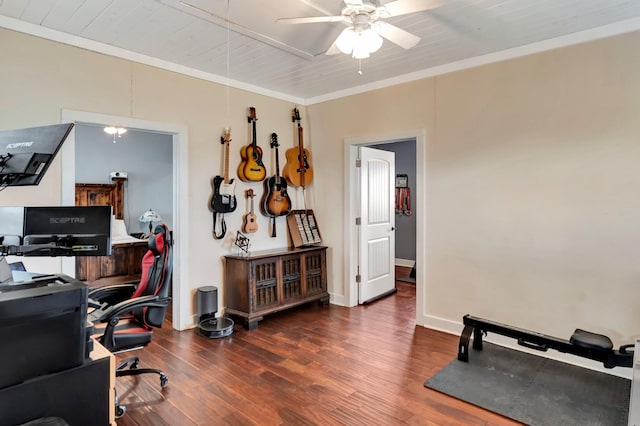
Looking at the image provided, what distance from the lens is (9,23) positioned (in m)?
2.71

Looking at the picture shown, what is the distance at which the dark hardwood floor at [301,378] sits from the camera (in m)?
2.28

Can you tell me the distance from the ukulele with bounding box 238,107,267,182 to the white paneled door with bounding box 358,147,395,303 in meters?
1.24

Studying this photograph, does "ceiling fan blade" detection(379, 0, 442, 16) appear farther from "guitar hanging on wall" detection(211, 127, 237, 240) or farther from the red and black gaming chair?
"guitar hanging on wall" detection(211, 127, 237, 240)

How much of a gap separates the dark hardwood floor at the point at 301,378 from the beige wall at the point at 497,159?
69cm

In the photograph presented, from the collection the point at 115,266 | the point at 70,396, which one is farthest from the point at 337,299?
the point at 70,396

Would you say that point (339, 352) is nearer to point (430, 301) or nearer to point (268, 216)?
point (430, 301)

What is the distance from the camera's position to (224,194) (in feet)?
13.2

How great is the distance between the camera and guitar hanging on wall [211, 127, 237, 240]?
3965mm

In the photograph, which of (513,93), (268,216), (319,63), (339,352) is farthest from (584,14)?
(268,216)

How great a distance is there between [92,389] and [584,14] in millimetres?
3578

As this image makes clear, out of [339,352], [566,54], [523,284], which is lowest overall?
[339,352]

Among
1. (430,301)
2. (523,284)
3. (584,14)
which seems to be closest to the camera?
(584,14)

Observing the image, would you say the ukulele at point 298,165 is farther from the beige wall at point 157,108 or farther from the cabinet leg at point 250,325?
the cabinet leg at point 250,325

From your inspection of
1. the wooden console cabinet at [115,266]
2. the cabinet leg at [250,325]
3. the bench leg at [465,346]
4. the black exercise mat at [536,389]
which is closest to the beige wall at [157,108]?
the cabinet leg at [250,325]
